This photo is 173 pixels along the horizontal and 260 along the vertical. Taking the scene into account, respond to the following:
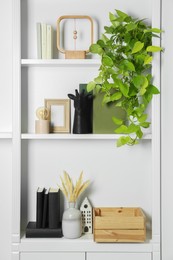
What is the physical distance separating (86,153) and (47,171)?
25 centimetres

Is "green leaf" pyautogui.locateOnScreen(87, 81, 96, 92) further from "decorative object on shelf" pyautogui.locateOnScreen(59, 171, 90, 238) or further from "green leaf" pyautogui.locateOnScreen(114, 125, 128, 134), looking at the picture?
"decorative object on shelf" pyautogui.locateOnScreen(59, 171, 90, 238)

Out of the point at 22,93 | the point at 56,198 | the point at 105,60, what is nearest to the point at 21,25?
the point at 22,93

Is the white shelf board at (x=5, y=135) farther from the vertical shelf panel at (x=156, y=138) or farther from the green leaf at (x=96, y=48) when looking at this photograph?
the vertical shelf panel at (x=156, y=138)

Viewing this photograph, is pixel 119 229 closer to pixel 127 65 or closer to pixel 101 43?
pixel 127 65

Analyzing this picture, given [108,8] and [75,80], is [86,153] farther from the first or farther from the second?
[108,8]

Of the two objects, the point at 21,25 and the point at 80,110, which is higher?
the point at 21,25

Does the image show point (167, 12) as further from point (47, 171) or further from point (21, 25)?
point (47, 171)

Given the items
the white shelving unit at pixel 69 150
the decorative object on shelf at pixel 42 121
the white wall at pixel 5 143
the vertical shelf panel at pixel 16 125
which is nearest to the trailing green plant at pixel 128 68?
the white shelving unit at pixel 69 150

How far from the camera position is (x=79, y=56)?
2.21 m

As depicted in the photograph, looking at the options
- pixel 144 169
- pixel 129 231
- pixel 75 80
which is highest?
pixel 75 80

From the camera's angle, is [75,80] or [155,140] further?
[75,80]

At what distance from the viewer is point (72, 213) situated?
214 cm

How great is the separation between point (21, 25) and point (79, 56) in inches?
16.1

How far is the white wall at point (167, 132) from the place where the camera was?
6.86 ft
